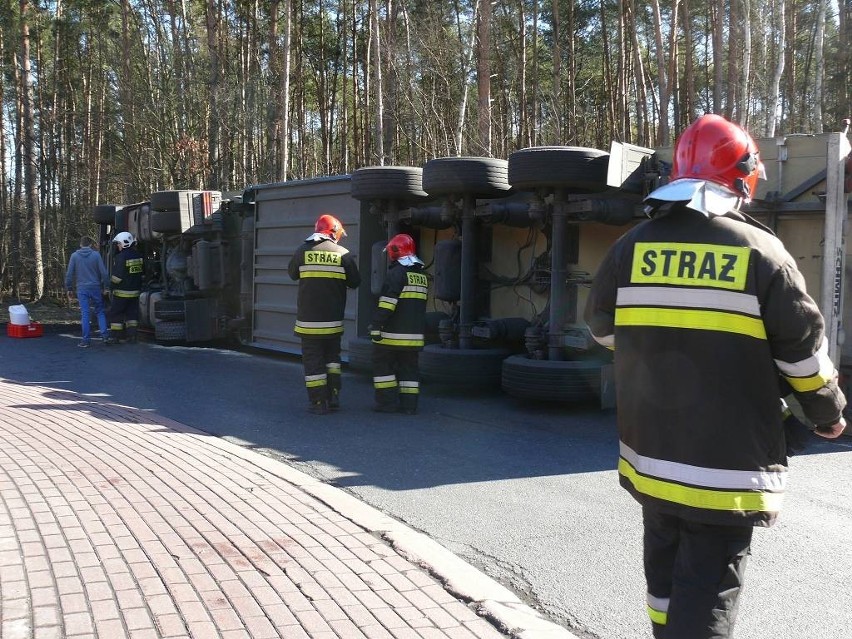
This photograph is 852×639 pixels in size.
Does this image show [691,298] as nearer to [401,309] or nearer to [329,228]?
[401,309]

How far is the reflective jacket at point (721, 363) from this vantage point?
237 centimetres

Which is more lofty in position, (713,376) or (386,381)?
(713,376)

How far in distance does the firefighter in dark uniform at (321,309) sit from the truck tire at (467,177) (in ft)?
4.70

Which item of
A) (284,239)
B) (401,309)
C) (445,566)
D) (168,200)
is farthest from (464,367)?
(168,200)

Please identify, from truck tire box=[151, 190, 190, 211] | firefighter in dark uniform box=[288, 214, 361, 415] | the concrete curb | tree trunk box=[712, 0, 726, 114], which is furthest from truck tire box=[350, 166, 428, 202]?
tree trunk box=[712, 0, 726, 114]

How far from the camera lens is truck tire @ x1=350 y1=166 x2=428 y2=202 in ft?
32.3

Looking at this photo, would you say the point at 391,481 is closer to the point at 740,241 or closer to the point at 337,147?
the point at 740,241

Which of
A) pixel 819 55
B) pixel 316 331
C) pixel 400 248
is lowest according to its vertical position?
pixel 316 331

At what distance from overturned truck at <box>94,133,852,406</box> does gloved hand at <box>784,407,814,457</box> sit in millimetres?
3391

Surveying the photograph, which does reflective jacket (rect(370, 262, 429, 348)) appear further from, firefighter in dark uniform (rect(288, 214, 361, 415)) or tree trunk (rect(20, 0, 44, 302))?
tree trunk (rect(20, 0, 44, 302))

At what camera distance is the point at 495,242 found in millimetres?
10203

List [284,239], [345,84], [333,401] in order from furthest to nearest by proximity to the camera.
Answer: [345,84] → [284,239] → [333,401]

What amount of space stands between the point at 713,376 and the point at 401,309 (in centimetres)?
592

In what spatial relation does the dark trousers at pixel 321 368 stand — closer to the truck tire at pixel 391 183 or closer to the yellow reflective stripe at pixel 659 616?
the truck tire at pixel 391 183
